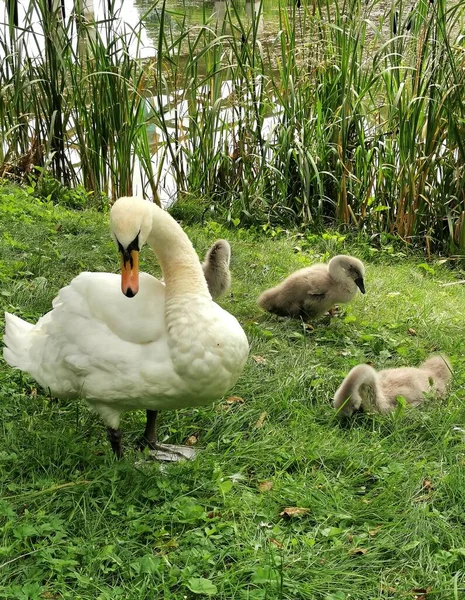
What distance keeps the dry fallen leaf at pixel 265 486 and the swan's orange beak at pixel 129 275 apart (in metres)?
0.94

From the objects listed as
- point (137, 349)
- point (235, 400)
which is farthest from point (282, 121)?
point (137, 349)

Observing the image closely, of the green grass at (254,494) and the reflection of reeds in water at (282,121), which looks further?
the reflection of reeds in water at (282,121)

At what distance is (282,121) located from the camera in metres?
6.80

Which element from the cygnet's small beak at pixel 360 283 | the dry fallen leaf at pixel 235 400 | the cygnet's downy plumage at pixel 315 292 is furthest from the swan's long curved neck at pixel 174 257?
the cygnet's small beak at pixel 360 283

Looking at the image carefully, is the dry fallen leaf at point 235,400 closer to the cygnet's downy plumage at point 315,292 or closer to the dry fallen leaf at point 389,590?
the cygnet's downy plumage at point 315,292

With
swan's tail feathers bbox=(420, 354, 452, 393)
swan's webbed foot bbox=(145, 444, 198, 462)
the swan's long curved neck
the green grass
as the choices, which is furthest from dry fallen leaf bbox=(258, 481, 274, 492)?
swan's tail feathers bbox=(420, 354, 452, 393)

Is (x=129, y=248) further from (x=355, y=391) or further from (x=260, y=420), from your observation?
(x=355, y=391)

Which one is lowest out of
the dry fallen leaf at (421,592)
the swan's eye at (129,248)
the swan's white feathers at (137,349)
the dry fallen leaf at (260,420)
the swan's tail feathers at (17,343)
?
the dry fallen leaf at (260,420)

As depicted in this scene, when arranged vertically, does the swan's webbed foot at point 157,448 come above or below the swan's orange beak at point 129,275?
below

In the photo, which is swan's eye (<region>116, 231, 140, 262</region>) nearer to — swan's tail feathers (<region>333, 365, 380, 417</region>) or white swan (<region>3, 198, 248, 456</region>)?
white swan (<region>3, 198, 248, 456</region>)

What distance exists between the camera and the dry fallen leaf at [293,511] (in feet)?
9.72

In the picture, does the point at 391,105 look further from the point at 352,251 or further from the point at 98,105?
the point at 98,105

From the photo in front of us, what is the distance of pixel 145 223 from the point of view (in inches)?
121

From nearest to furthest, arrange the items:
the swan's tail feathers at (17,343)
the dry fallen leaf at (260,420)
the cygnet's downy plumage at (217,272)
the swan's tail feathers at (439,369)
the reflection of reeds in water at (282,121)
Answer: the swan's tail feathers at (17,343)
the dry fallen leaf at (260,420)
the swan's tail feathers at (439,369)
the cygnet's downy plumage at (217,272)
the reflection of reeds in water at (282,121)
